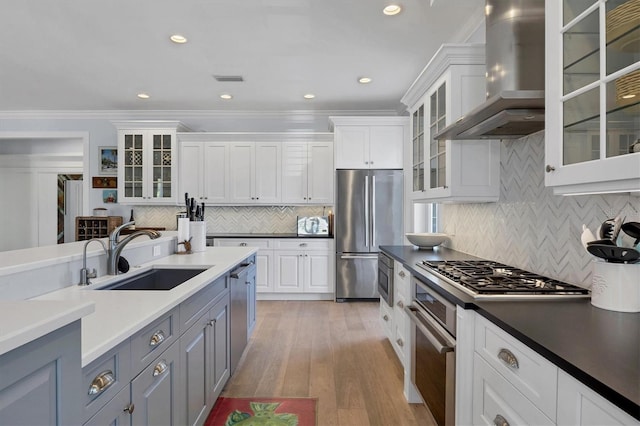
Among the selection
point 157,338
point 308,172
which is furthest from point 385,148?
point 157,338

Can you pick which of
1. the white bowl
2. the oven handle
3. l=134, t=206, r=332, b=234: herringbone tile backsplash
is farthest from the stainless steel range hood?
l=134, t=206, r=332, b=234: herringbone tile backsplash

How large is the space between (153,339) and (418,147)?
8.67 ft

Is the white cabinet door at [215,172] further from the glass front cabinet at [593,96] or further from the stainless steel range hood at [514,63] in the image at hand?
the glass front cabinet at [593,96]

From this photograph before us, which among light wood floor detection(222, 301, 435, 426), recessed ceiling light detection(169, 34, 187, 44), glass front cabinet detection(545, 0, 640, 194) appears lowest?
light wood floor detection(222, 301, 435, 426)

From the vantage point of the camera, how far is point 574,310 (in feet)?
4.45

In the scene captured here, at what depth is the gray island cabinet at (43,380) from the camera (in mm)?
603

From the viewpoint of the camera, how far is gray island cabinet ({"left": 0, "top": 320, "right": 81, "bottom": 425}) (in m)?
0.60

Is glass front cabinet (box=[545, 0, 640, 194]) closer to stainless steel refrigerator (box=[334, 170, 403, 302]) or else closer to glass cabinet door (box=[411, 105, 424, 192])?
glass cabinet door (box=[411, 105, 424, 192])

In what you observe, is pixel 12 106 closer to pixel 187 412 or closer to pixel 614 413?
pixel 187 412

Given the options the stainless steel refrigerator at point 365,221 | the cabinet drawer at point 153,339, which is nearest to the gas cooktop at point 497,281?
the cabinet drawer at point 153,339

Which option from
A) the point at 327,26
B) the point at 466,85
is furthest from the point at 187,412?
the point at 327,26

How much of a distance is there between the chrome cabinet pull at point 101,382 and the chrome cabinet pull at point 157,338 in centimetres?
25

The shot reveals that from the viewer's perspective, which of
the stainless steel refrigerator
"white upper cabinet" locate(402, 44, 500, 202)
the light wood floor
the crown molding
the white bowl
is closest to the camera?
the light wood floor

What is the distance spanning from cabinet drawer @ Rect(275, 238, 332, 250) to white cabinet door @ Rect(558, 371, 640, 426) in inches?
162
